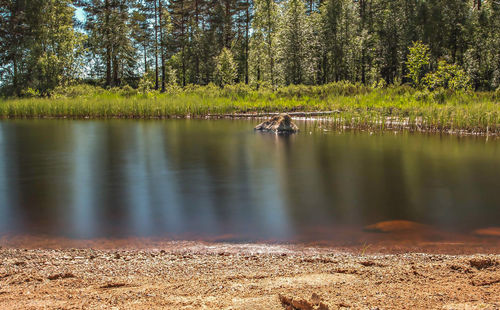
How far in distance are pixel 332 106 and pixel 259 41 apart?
86.0ft

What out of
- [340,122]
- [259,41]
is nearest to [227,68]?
[259,41]

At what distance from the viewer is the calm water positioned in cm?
671

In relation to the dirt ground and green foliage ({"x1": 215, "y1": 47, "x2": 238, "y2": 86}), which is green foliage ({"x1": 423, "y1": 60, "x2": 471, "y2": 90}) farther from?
the dirt ground

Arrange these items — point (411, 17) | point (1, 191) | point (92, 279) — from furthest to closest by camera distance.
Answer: point (411, 17) < point (1, 191) < point (92, 279)

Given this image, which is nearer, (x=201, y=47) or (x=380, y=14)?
(x=380, y=14)

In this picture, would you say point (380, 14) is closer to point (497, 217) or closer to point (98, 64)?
point (98, 64)

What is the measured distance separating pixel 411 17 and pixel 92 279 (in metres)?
41.3

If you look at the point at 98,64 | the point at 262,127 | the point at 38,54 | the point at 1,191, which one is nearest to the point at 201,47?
the point at 98,64

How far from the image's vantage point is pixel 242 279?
403 cm

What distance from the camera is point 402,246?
5.62m

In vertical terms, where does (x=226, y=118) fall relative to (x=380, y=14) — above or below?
below

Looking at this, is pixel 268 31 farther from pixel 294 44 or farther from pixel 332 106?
pixel 332 106

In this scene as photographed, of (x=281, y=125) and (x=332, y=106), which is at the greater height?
(x=332, y=106)

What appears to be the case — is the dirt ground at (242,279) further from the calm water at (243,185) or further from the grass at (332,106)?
the grass at (332,106)
